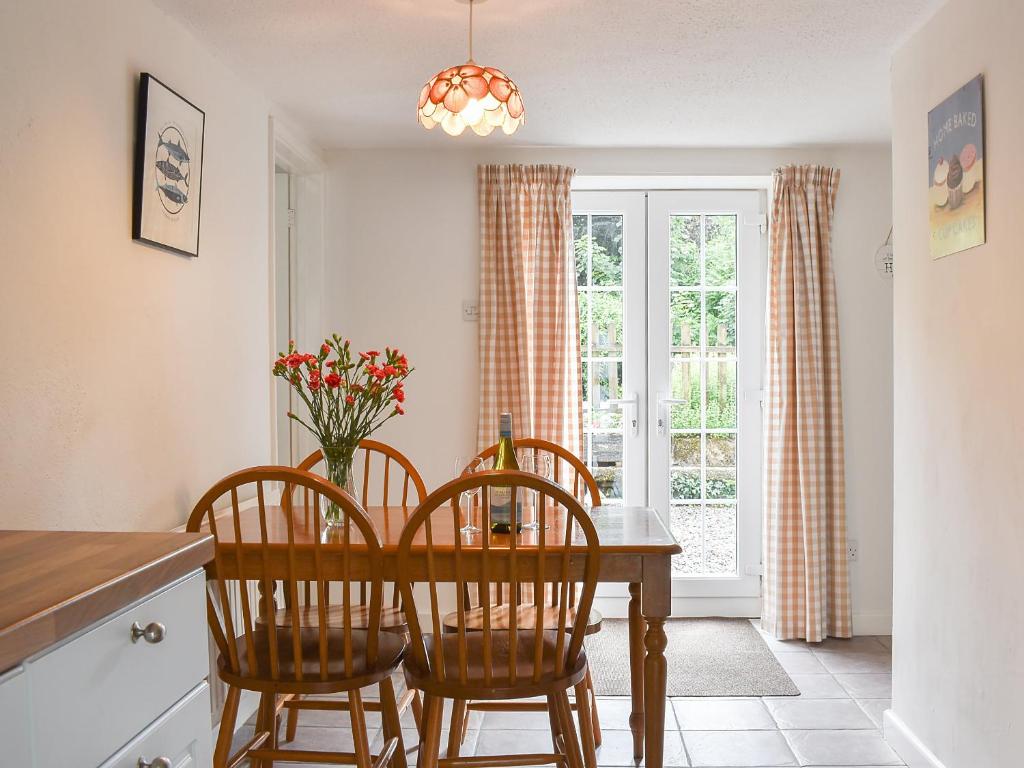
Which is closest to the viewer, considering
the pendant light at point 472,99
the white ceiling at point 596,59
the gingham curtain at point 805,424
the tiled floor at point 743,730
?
the pendant light at point 472,99

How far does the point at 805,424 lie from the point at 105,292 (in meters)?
3.21

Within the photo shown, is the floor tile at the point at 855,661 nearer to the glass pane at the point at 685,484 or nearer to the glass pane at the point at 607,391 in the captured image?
the glass pane at the point at 685,484

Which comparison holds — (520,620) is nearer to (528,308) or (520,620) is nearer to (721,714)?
(721,714)

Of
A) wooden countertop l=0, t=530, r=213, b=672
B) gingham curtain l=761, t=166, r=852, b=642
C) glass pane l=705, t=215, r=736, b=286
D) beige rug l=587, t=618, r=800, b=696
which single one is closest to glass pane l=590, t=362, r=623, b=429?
A: glass pane l=705, t=215, r=736, b=286

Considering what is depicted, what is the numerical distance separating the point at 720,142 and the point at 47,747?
13.0 ft

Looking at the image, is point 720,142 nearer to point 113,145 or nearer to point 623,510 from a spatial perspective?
point 623,510

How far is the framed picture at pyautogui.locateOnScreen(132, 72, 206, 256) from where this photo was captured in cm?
249

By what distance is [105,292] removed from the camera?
2.31 metres

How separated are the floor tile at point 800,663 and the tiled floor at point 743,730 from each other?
6 centimetres

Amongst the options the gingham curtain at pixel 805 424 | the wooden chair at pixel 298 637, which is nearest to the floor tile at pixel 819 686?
the gingham curtain at pixel 805 424

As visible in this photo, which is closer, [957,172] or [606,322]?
[957,172]

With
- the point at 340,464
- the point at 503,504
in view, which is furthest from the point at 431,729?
the point at 340,464

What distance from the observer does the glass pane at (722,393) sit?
4664 mm

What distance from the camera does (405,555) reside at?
2.13 meters
